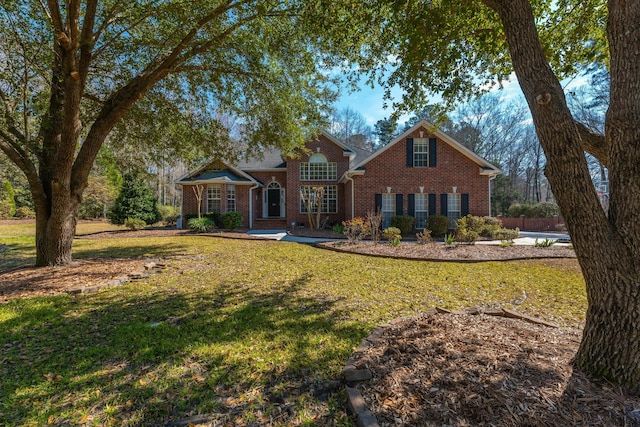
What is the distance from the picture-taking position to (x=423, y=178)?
52.4 ft

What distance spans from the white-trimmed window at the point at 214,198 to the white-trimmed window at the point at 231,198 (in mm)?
461

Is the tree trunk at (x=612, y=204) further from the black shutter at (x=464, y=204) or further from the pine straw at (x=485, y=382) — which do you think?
the black shutter at (x=464, y=204)

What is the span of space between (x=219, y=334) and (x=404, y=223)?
1254 centimetres

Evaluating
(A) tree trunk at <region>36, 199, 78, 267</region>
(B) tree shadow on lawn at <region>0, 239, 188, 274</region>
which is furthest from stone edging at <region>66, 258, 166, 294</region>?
(A) tree trunk at <region>36, 199, 78, 267</region>

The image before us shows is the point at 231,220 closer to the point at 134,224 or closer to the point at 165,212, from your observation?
the point at 134,224

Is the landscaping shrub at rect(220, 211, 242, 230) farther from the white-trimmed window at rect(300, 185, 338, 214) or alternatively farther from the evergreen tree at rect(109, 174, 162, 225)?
the evergreen tree at rect(109, 174, 162, 225)

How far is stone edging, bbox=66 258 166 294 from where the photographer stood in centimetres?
547

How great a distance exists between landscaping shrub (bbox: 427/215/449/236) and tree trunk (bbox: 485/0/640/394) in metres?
13.0

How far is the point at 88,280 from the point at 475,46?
29.0 ft

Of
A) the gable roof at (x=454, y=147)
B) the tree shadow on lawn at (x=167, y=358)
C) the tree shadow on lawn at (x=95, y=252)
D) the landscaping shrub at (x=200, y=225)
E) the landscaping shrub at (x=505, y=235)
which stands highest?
the gable roof at (x=454, y=147)

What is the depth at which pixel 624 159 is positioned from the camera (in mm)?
2129

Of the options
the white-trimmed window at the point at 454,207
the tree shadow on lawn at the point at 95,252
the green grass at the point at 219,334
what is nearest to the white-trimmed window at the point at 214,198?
the tree shadow on lawn at the point at 95,252

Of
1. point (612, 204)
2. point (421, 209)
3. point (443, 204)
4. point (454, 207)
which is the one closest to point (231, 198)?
point (421, 209)

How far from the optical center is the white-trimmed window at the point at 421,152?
16.0 m
